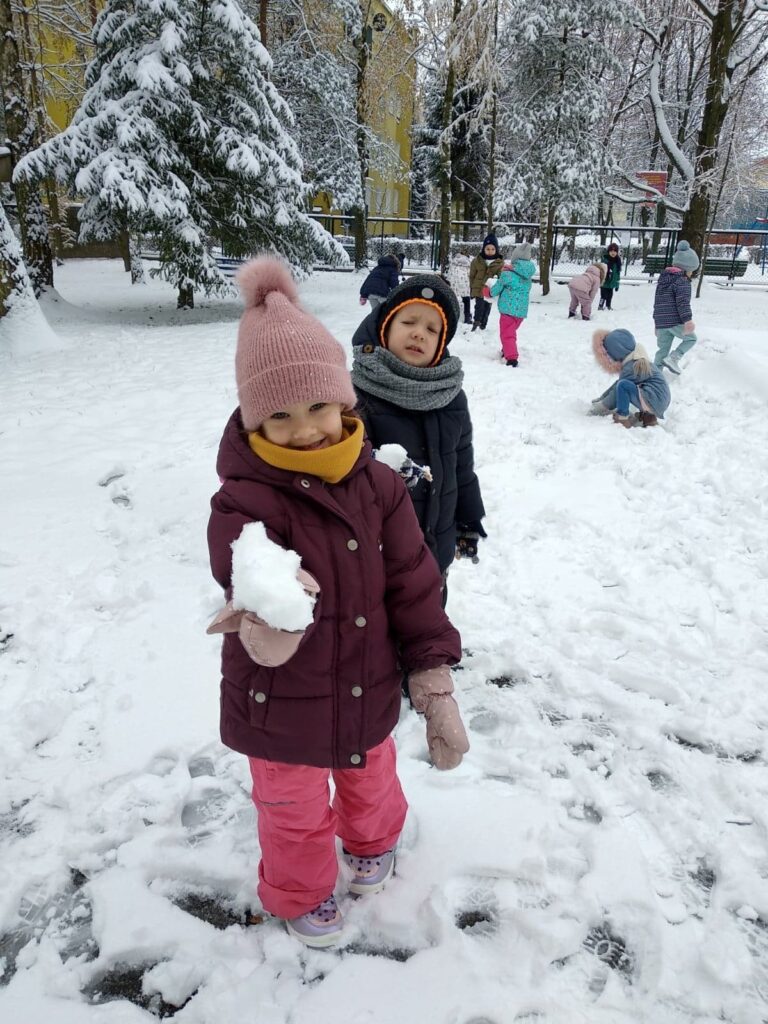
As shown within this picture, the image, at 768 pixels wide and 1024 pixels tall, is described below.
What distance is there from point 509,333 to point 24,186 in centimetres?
940

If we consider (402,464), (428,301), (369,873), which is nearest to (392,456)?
(402,464)

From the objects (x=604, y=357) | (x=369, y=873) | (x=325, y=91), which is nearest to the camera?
(x=369, y=873)

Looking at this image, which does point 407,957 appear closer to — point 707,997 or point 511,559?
point 707,997

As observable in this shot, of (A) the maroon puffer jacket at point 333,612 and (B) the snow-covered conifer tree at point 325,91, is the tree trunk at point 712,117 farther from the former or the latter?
(A) the maroon puffer jacket at point 333,612

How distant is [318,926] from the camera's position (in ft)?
6.07

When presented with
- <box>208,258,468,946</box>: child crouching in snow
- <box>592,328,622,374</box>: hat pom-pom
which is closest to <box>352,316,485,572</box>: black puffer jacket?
<box>208,258,468,946</box>: child crouching in snow

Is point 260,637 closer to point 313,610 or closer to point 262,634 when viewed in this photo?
point 262,634

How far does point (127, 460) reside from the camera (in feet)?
17.5

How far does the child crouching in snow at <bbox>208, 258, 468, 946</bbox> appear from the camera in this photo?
5.04 ft

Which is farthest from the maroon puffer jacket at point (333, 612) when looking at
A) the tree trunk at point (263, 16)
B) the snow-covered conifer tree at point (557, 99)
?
the snow-covered conifer tree at point (557, 99)

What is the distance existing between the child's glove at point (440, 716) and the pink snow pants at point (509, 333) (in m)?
8.31

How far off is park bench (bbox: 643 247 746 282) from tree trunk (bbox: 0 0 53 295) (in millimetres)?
17357

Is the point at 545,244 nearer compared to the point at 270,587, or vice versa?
the point at 270,587

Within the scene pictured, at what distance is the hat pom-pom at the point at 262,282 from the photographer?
1699mm
